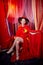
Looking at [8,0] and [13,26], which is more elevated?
[8,0]

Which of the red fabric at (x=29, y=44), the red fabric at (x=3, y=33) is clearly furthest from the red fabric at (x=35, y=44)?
the red fabric at (x=3, y=33)

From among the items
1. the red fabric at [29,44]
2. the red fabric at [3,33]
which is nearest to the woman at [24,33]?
the red fabric at [29,44]

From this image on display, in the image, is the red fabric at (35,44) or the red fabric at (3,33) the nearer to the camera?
the red fabric at (3,33)

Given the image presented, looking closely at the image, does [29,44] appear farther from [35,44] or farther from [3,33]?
[3,33]

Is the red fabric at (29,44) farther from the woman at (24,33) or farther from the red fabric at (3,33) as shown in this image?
the red fabric at (3,33)

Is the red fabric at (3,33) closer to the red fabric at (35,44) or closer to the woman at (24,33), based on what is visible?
the woman at (24,33)

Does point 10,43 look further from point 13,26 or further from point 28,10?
point 28,10

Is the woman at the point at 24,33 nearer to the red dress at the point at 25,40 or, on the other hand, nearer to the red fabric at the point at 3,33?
the red dress at the point at 25,40

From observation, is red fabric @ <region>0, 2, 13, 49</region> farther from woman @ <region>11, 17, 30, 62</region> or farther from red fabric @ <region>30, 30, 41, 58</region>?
red fabric @ <region>30, 30, 41, 58</region>

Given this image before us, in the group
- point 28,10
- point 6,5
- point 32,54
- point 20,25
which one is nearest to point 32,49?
point 32,54

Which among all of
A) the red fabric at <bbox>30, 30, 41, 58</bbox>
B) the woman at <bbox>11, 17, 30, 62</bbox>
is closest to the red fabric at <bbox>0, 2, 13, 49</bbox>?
the woman at <bbox>11, 17, 30, 62</bbox>

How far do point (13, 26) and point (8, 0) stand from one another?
35 centimetres

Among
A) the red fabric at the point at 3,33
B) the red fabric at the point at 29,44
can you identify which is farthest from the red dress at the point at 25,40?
the red fabric at the point at 3,33

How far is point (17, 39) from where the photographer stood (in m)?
2.02
